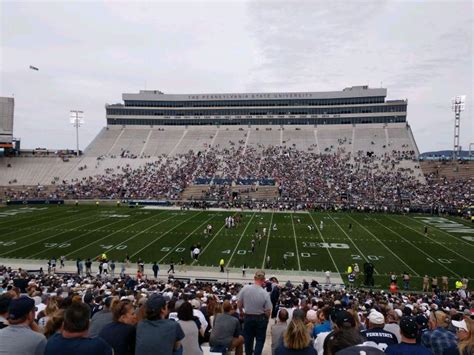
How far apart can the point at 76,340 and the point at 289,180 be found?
56.0 m

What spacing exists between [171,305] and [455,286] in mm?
17280

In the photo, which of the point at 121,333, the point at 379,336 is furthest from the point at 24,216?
the point at 379,336

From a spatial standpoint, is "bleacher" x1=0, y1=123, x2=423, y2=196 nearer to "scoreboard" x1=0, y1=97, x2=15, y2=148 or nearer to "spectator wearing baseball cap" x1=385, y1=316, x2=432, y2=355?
"scoreboard" x1=0, y1=97, x2=15, y2=148

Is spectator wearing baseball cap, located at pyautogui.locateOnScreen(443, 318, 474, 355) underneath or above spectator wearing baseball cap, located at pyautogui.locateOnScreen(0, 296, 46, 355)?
underneath

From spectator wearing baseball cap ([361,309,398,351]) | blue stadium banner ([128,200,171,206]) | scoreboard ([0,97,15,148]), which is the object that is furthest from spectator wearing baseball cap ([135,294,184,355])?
scoreboard ([0,97,15,148])

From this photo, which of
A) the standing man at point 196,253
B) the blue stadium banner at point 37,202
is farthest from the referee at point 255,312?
the blue stadium banner at point 37,202

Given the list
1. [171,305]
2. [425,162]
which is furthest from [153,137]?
[171,305]

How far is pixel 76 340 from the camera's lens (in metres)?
3.38

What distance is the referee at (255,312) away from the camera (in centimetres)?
657

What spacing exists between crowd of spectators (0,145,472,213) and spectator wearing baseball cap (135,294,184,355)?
46.8 meters

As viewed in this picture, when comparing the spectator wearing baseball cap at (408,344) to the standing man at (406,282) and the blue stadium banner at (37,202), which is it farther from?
the blue stadium banner at (37,202)

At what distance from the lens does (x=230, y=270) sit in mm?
21812

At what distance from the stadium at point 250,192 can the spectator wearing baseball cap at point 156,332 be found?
16723 mm

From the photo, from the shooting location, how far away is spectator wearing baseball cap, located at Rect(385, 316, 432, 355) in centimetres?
394
